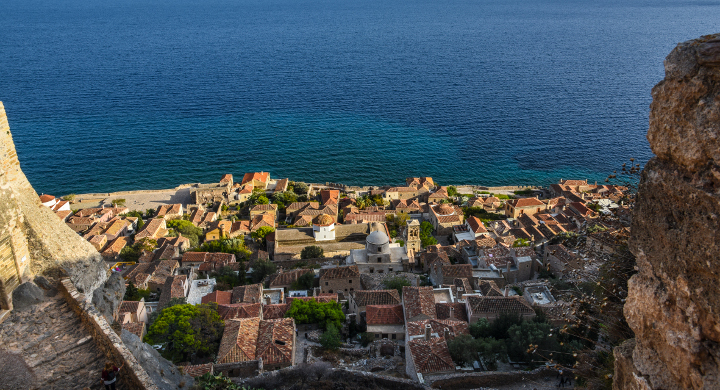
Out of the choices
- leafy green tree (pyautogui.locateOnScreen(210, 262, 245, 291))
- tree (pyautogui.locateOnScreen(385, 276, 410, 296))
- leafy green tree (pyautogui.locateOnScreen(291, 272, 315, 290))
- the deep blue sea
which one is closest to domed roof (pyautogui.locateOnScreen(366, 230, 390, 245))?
tree (pyautogui.locateOnScreen(385, 276, 410, 296))

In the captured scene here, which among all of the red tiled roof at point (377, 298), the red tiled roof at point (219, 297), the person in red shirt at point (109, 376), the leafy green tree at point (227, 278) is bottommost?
the leafy green tree at point (227, 278)

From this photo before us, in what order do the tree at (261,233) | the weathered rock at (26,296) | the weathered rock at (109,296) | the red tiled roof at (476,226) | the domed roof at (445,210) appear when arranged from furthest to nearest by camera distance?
the domed roof at (445,210) < the tree at (261,233) < the red tiled roof at (476,226) < the weathered rock at (109,296) < the weathered rock at (26,296)

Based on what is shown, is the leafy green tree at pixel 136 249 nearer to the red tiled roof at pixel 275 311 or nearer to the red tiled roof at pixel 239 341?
the red tiled roof at pixel 275 311

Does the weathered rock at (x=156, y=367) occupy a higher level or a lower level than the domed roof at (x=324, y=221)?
higher

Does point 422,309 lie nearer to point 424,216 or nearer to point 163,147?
point 424,216

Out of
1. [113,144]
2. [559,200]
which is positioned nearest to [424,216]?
[559,200]

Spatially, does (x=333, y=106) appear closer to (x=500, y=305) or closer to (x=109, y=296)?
(x=500, y=305)

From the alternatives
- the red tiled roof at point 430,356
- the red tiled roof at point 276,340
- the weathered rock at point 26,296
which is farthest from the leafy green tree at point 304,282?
the weathered rock at point 26,296
